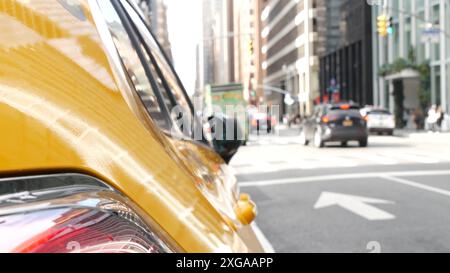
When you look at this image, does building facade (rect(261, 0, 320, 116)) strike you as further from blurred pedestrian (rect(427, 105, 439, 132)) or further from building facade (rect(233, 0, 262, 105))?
blurred pedestrian (rect(427, 105, 439, 132))

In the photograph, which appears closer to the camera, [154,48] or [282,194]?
[154,48]

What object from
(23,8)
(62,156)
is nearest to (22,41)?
(23,8)

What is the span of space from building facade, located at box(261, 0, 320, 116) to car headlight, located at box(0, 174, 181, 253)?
110 cm

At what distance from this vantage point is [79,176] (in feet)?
2.62

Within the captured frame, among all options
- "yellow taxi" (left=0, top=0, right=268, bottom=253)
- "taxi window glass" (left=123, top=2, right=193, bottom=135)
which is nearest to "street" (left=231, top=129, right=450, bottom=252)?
"taxi window glass" (left=123, top=2, right=193, bottom=135)

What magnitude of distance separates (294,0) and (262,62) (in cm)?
76

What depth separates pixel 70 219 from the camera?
0.74 meters

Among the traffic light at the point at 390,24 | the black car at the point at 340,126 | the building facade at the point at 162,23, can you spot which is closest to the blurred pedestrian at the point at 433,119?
the black car at the point at 340,126

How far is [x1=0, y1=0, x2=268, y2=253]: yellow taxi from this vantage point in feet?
2.42

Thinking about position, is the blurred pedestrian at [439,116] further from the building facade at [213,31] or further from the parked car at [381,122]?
the building facade at [213,31]

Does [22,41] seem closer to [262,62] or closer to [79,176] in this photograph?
[79,176]

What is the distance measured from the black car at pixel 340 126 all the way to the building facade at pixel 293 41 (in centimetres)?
1847
